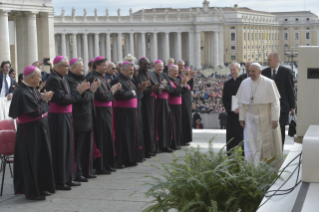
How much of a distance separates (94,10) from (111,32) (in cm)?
444

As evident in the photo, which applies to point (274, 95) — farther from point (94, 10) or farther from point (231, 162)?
point (94, 10)

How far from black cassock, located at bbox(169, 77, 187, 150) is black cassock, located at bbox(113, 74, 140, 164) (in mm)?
1961

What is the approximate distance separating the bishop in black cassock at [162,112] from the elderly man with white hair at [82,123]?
2.90m

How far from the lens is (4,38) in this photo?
24547mm

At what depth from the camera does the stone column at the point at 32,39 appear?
26312 millimetres

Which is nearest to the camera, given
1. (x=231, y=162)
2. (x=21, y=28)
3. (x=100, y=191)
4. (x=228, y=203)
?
(x=228, y=203)

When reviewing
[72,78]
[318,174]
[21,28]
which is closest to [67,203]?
[72,78]

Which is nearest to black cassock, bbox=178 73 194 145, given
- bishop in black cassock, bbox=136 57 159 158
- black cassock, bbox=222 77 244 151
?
bishop in black cassock, bbox=136 57 159 158

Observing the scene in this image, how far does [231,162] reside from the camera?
439 centimetres

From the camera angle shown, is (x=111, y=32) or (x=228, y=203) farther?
(x=111, y=32)

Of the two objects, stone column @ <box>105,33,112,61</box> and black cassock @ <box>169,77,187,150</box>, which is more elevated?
stone column @ <box>105,33,112,61</box>

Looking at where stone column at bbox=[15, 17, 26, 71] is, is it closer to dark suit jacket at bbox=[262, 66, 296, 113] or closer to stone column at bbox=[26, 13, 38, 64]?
stone column at bbox=[26, 13, 38, 64]

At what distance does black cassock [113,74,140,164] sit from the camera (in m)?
9.06

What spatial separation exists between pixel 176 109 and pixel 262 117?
12.6 ft
